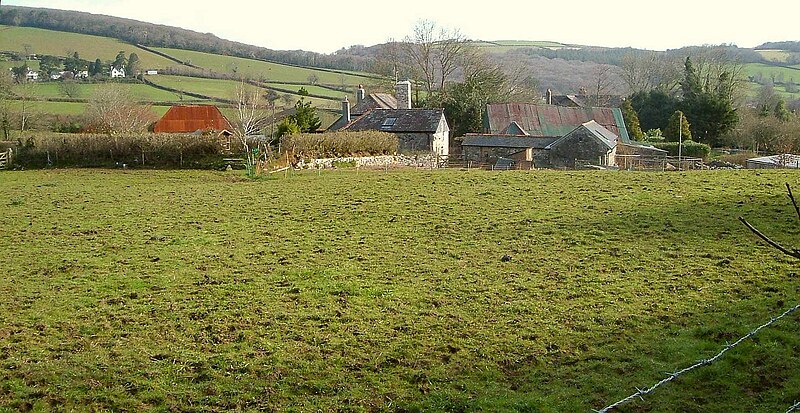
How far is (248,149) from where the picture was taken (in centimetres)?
3266

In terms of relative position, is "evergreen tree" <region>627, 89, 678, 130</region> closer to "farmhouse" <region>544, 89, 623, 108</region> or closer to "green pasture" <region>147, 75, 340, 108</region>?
"farmhouse" <region>544, 89, 623, 108</region>

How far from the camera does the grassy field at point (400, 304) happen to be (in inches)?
270

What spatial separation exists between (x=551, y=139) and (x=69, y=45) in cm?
6227

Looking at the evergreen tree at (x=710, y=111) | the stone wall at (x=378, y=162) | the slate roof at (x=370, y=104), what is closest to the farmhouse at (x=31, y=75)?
the slate roof at (x=370, y=104)

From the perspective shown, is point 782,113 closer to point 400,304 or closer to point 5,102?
point 400,304

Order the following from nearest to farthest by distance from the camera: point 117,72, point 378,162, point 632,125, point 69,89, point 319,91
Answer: point 378,162
point 632,125
point 69,89
point 117,72
point 319,91

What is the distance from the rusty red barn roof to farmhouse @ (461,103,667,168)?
63.0 feet

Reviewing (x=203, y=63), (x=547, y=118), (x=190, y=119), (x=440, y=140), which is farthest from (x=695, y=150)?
(x=203, y=63)

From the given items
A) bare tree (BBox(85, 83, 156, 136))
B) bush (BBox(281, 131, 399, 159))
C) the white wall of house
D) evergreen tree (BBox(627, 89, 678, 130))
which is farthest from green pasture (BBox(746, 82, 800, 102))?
bare tree (BBox(85, 83, 156, 136))

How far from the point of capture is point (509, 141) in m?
40.3

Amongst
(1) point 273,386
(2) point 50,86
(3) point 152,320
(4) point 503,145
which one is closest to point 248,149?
(4) point 503,145

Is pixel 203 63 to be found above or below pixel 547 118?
above

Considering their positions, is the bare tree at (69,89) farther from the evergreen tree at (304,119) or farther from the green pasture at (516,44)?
the green pasture at (516,44)

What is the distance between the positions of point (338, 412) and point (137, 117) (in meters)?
47.1
